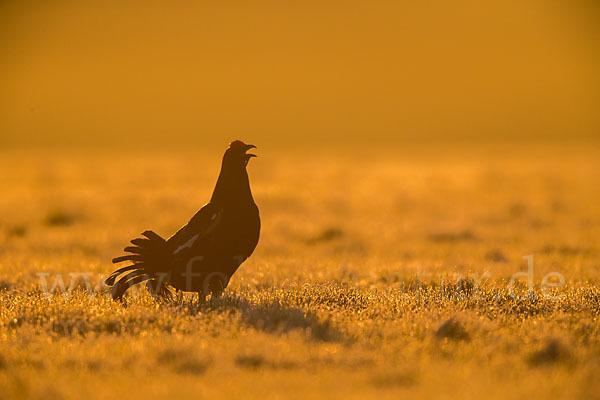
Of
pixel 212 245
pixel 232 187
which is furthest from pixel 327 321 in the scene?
pixel 232 187

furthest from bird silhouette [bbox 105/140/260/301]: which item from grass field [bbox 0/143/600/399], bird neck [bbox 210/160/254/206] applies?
grass field [bbox 0/143/600/399]

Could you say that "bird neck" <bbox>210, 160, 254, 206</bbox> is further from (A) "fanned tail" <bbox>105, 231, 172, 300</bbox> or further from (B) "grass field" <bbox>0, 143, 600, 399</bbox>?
(B) "grass field" <bbox>0, 143, 600, 399</bbox>

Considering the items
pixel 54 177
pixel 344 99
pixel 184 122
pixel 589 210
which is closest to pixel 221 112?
pixel 184 122

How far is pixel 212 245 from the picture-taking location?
7883 millimetres

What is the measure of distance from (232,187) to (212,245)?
0.69 metres

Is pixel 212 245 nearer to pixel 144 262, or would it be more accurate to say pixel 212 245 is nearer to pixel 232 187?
pixel 232 187

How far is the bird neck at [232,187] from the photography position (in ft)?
26.3

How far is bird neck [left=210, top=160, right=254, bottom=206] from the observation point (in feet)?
26.3

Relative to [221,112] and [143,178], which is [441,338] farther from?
[221,112]

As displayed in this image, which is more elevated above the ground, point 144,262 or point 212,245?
point 212,245

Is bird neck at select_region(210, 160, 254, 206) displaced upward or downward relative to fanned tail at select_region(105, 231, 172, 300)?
upward

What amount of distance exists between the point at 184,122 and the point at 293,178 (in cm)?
11343

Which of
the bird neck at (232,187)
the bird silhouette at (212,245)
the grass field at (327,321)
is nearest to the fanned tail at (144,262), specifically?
the bird silhouette at (212,245)

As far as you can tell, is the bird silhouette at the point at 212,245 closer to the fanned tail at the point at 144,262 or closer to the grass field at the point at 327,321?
the fanned tail at the point at 144,262
